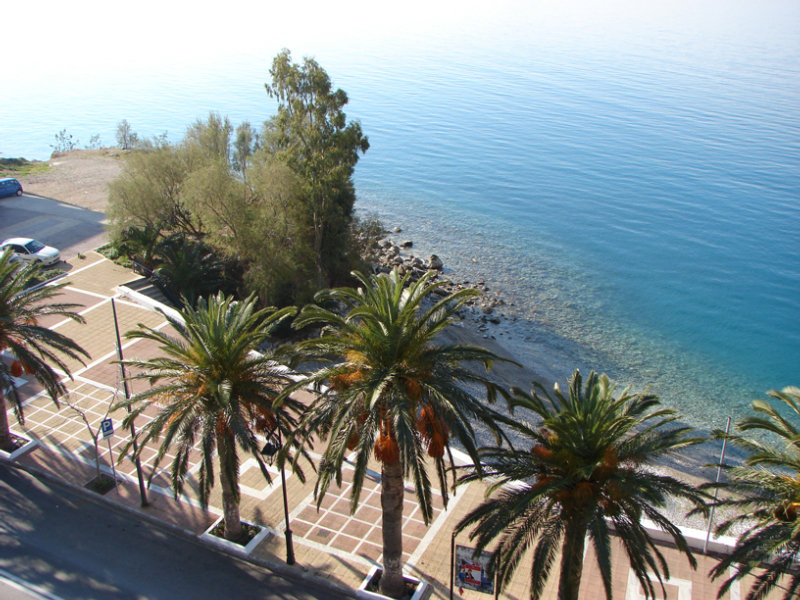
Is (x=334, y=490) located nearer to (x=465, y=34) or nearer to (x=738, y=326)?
(x=738, y=326)

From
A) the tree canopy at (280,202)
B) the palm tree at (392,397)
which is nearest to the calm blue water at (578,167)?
the tree canopy at (280,202)

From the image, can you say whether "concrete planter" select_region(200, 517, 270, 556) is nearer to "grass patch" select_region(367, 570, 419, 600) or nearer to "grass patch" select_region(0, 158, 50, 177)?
"grass patch" select_region(367, 570, 419, 600)

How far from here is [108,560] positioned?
1731 centimetres

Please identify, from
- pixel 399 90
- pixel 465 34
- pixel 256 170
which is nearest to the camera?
pixel 256 170

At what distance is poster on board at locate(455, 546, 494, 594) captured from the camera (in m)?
15.4

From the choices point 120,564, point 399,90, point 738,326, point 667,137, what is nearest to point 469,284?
point 738,326

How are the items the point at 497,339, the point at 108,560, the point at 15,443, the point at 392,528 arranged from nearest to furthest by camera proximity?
the point at 392,528 → the point at 108,560 → the point at 15,443 → the point at 497,339

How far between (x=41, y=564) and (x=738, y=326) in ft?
139

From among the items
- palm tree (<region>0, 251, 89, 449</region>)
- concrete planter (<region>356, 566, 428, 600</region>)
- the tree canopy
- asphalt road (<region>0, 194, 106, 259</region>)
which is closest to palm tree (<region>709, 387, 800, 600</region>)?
concrete planter (<region>356, 566, 428, 600</region>)

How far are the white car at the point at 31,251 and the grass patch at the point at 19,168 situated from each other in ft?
66.2

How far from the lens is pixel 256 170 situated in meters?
33.3

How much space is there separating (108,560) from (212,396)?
17.8 feet

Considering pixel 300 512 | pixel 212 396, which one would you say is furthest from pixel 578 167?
pixel 212 396

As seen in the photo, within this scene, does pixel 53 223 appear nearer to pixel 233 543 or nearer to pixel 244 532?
pixel 244 532
